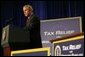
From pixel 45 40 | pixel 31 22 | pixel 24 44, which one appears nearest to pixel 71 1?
pixel 45 40

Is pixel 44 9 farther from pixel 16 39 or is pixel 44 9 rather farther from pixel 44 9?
pixel 16 39

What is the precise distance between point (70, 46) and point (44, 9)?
150 inches

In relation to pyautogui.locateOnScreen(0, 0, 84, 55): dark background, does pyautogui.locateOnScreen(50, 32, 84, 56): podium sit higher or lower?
lower

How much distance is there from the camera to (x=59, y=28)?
420cm

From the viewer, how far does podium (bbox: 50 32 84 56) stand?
1769 mm

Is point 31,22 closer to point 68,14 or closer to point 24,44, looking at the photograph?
point 24,44

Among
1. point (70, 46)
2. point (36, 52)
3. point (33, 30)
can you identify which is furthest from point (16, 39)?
point (70, 46)

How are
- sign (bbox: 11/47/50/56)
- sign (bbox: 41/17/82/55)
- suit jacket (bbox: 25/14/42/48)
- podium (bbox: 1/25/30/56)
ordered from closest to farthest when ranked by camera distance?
sign (bbox: 11/47/50/56) < podium (bbox: 1/25/30/56) < suit jacket (bbox: 25/14/42/48) < sign (bbox: 41/17/82/55)

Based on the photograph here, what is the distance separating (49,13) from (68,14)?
1.43 ft

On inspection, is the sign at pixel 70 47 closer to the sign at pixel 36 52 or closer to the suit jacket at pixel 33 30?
the sign at pixel 36 52

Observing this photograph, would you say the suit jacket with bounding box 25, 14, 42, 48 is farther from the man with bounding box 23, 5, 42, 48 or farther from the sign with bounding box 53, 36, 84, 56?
the sign with bounding box 53, 36, 84, 56

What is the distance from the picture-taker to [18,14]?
18.7ft

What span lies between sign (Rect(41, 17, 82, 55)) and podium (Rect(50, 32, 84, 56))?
2.11m

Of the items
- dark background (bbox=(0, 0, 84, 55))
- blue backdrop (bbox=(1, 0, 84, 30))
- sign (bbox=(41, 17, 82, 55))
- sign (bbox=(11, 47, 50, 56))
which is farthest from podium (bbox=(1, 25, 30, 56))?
blue backdrop (bbox=(1, 0, 84, 30))
